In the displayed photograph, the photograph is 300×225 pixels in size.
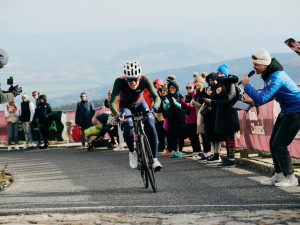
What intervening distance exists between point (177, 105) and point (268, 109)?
3043 millimetres

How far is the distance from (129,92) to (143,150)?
1.07 metres

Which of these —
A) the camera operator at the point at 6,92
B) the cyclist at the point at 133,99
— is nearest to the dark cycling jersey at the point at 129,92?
the cyclist at the point at 133,99

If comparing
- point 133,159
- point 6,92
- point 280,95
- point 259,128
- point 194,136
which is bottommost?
point 194,136

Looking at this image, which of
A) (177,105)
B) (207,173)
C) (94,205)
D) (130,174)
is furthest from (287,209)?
(177,105)

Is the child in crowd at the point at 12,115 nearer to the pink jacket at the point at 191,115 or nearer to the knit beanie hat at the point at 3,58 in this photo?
the pink jacket at the point at 191,115

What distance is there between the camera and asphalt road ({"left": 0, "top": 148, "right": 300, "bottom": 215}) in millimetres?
7858

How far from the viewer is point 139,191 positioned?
9.59 meters

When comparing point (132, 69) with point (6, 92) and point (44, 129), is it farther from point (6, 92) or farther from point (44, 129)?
point (44, 129)

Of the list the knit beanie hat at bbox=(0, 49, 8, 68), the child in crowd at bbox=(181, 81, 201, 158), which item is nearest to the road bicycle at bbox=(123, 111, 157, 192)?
the knit beanie hat at bbox=(0, 49, 8, 68)

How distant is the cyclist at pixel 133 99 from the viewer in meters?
9.48

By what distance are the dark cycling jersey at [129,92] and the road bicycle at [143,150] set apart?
33 cm

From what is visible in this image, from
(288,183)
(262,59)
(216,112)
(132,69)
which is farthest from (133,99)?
(216,112)

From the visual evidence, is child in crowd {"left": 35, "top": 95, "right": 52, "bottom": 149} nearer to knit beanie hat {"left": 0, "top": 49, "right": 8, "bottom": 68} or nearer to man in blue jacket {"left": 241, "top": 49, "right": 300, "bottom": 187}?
man in blue jacket {"left": 241, "top": 49, "right": 300, "bottom": 187}

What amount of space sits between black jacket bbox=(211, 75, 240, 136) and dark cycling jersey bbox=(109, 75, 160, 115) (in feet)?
9.01
